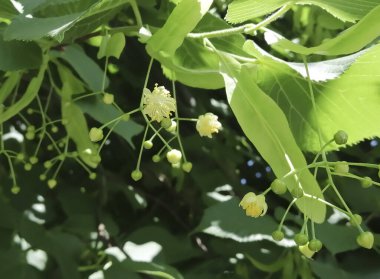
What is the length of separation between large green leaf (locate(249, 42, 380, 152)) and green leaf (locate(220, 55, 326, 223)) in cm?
7

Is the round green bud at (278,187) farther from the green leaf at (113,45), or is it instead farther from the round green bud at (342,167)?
the green leaf at (113,45)

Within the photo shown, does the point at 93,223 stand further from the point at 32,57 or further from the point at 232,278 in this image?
the point at 32,57

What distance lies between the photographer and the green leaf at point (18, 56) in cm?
87

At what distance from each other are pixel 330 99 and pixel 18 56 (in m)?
0.43

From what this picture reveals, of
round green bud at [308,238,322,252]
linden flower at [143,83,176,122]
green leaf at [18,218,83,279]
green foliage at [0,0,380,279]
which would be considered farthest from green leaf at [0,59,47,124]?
round green bud at [308,238,322,252]

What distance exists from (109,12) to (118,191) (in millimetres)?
746

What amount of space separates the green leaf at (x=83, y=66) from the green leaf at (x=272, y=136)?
1.41 ft

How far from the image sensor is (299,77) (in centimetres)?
80

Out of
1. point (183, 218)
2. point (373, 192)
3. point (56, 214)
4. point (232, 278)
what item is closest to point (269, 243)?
point (232, 278)

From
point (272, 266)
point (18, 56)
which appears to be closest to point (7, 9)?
point (18, 56)

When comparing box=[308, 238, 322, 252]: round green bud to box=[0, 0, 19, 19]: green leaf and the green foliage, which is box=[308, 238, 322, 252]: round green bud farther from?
box=[0, 0, 19, 19]: green leaf

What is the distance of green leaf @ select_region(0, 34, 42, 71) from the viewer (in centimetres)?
87

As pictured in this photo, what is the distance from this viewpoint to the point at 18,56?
886 millimetres

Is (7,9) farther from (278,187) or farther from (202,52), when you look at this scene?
(278,187)
